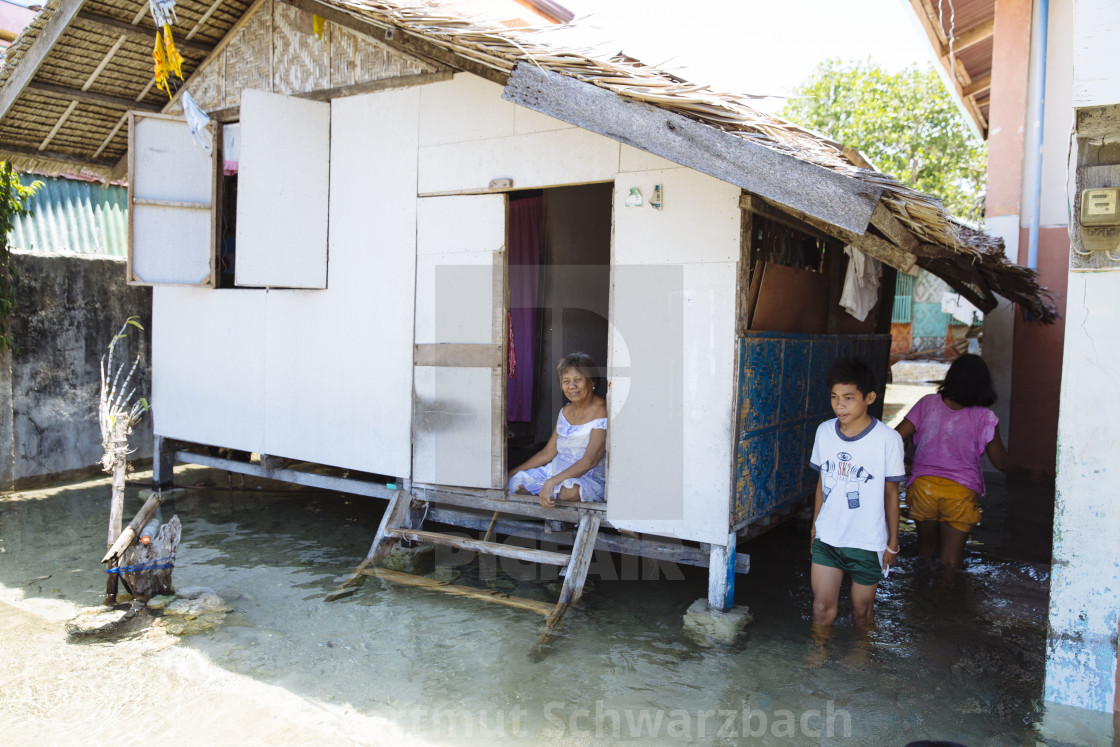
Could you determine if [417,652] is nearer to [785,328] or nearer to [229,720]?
[229,720]

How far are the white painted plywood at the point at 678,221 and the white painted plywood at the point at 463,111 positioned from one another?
1006 millimetres

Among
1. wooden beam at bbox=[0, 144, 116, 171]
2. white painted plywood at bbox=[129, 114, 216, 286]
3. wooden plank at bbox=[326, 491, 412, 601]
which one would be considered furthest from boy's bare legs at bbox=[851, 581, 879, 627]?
wooden beam at bbox=[0, 144, 116, 171]

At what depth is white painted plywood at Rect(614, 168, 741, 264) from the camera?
4.28 meters

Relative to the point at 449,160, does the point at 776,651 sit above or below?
below

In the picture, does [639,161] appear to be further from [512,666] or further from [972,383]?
[512,666]

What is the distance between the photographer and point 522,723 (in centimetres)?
337

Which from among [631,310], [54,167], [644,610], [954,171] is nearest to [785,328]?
[631,310]

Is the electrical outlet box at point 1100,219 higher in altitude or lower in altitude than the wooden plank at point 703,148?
lower

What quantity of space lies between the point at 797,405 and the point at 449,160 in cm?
297

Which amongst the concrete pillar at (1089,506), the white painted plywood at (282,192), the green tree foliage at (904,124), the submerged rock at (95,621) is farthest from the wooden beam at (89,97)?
the green tree foliage at (904,124)

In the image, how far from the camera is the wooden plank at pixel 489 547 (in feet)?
15.2

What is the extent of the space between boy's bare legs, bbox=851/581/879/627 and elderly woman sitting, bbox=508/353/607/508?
5.20ft

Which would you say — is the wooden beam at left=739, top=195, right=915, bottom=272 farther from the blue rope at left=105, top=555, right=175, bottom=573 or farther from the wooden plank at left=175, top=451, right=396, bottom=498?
the blue rope at left=105, top=555, right=175, bottom=573

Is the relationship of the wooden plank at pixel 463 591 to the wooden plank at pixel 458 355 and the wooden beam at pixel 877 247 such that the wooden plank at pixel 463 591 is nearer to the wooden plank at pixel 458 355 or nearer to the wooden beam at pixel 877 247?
the wooden plank at pixel 458 355
